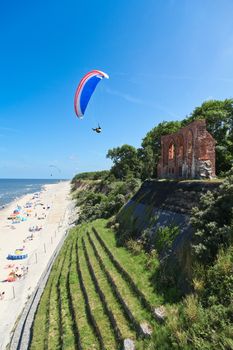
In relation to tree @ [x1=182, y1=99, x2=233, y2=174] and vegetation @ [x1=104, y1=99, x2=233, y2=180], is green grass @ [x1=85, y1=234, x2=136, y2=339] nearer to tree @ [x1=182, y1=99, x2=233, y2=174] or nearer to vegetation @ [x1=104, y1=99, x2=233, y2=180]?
vegetation @ [x1=104, y1=99, x2=233, y2=180]

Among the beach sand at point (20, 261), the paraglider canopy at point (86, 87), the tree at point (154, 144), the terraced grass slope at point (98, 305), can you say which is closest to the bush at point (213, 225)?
the terraced grass slope at point (98, 305)

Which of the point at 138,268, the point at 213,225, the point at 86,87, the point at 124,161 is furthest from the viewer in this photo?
the point at 124,161

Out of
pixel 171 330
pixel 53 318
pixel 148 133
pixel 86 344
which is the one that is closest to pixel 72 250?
pixel 53 318

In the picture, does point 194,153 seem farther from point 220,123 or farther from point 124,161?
point 124,161

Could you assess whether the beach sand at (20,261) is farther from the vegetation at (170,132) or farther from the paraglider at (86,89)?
the vegetation at (170,132)

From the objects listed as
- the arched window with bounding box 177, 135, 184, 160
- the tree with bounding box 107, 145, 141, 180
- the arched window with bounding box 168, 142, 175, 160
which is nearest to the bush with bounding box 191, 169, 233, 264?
the arched window with bounding box 177, 135, 184, 160

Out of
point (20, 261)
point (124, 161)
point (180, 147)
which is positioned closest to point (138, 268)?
point (180, 147)
